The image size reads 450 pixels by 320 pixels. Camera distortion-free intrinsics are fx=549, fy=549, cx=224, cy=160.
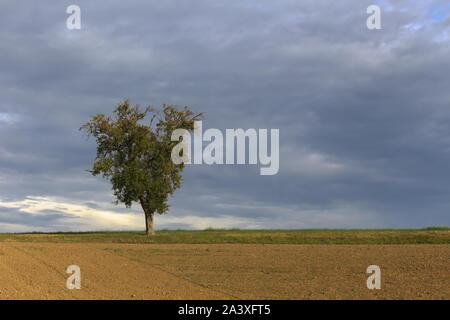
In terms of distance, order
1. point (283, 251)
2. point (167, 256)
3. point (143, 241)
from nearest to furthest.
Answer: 1. point (167, 256)
2. point (283, 251)
3. point (143, 241)

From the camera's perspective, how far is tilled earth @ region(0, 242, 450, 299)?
22578 mm

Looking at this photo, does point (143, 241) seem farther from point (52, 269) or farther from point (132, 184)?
point (52, 269)

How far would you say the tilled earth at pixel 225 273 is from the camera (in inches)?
889

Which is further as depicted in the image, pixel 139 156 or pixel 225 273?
pixel 139 156

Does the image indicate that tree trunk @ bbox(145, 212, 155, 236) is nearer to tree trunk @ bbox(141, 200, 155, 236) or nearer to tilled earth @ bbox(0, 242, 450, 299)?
tree trunk @ bbox(141, 200, 155, 236)

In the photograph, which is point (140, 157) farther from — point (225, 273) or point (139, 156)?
point (225, 273)

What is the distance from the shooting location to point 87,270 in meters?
30.2

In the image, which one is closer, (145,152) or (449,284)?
(449,284)

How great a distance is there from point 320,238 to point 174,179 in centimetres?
1838

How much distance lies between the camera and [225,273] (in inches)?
1177

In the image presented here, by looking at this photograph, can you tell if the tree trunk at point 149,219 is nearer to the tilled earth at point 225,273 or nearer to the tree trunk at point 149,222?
the tree trunk at point 149,222

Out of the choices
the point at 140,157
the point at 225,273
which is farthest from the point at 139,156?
the point at 225,273
